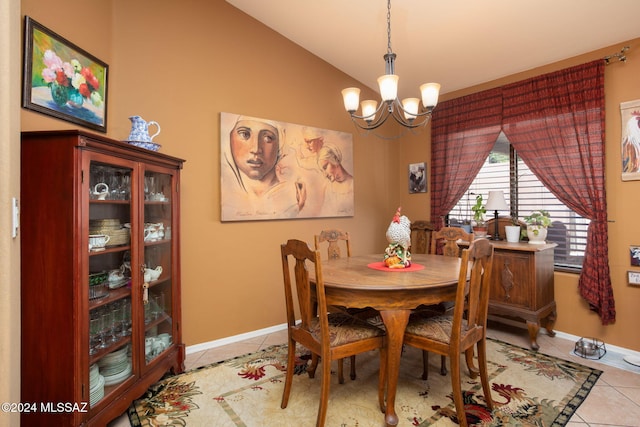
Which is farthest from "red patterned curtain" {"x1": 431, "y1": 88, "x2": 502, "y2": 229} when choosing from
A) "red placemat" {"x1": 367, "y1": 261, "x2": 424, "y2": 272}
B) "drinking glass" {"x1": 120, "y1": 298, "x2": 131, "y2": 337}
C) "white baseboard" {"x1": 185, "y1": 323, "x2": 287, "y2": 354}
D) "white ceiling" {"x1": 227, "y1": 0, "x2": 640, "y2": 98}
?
"drinking glass" {"x1": 120, "y1": 298, "x2": 131, "y2": 337}

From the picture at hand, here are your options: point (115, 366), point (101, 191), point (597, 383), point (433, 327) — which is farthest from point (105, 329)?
point (597, 383)

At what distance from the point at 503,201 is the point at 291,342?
2.55 metres

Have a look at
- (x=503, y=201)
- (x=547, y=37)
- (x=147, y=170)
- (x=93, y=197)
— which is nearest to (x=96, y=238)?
(x=93, y=197)

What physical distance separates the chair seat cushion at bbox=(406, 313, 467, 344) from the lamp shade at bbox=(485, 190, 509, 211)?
1648 mm

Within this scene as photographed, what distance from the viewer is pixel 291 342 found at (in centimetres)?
203

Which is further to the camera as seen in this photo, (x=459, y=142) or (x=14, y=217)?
(x=459, y=142)

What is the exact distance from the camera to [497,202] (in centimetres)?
325

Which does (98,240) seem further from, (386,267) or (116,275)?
(386,267)

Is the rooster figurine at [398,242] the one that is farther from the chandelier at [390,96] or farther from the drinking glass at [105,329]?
the drinking glass at [105,329]

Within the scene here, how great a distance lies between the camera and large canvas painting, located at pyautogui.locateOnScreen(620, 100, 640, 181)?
264cm

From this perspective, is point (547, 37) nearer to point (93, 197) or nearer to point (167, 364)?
point (93, 197)

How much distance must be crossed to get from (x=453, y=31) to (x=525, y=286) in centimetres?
238

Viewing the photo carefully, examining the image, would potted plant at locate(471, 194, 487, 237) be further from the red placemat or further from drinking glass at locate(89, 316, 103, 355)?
drinking glass at locate(89, 316, 103, 355)

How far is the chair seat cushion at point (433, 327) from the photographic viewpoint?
1.83m
